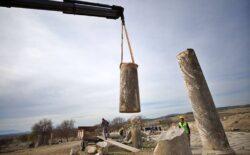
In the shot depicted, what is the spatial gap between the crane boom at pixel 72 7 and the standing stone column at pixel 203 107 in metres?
2.89

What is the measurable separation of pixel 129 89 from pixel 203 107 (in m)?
2.58

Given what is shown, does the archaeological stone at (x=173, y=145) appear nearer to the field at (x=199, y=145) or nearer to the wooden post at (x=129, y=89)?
the wooden post at (x=129, y=89)

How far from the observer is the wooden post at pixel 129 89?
435cm

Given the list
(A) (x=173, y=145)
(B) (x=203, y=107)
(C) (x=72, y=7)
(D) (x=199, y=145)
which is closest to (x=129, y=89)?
(A) (x=173, y=145)

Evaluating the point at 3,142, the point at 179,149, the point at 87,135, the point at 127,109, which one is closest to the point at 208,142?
the point at 179,149

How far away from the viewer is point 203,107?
5.62 m

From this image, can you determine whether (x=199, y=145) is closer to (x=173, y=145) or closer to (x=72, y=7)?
(x=173, y=145)

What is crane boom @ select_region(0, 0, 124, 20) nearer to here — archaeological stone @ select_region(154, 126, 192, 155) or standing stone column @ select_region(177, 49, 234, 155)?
standing stone column @ select_region(177, 49, 234, 155)

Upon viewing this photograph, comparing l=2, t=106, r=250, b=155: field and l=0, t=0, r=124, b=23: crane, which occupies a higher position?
l=0, t=0, r=124, b=23: crane

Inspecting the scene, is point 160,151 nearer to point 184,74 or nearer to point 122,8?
point 184,74

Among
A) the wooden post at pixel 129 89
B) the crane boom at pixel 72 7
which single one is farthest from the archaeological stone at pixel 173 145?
the crane boom at pixel 72 7

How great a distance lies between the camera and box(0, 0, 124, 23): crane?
6453 mm

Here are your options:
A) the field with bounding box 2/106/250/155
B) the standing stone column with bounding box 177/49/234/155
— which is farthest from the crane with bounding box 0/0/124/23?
the field with bounding box 2/106/250/155

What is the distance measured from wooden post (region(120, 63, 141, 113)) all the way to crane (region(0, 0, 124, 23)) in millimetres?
2973
